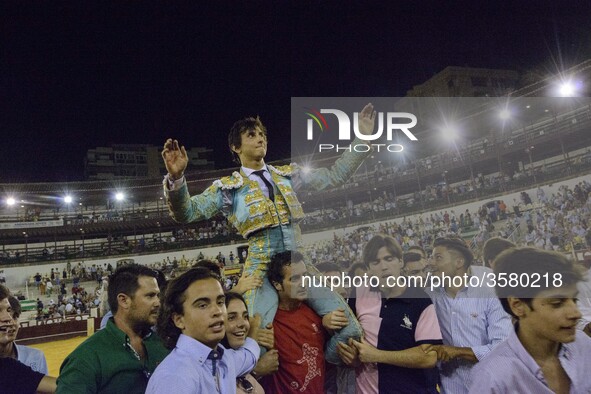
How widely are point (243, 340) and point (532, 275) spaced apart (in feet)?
4.37

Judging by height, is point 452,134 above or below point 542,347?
above

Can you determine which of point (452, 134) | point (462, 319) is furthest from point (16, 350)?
point (452, 134)

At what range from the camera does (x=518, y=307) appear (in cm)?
172

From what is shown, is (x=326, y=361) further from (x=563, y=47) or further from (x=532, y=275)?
(x=563, y=47)

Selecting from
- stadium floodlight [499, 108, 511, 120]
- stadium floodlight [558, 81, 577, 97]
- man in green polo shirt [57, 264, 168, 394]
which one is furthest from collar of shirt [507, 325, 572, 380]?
stadium floodlight [558, 81, 577, 97]

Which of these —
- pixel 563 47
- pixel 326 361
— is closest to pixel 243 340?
pixel 326 361

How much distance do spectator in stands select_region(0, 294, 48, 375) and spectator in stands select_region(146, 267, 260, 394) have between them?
58.1 inches

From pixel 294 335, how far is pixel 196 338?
713 millimetres

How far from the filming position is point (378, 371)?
2330 mm

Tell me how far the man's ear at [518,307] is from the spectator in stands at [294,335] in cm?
101

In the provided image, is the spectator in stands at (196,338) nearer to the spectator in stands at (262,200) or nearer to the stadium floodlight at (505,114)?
the spectator in stands at (262,200)

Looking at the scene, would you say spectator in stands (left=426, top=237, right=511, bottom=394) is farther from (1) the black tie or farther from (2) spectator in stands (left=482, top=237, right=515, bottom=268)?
(1) the black tie

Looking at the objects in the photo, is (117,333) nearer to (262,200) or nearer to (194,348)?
(194,348)

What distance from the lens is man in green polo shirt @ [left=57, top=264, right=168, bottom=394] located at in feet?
6.42
